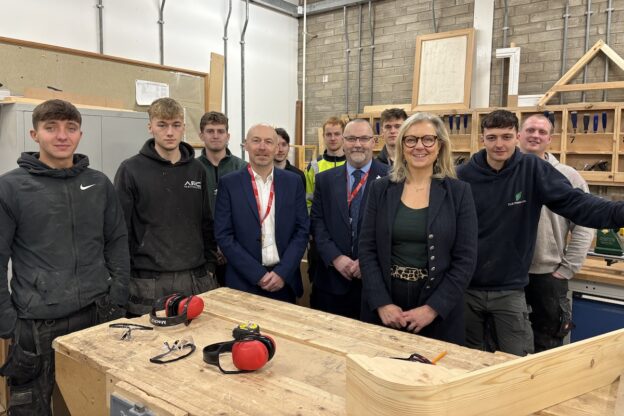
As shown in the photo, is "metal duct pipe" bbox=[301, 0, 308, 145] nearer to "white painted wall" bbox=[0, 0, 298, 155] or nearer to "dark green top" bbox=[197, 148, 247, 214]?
"white painted wall" bbox=[0, 0, 298, 155]

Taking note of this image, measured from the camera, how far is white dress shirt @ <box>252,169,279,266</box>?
250cm

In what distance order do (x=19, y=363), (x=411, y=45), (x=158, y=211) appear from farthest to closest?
(x=411, y=45)
(x=158, y=211)
(x=19, y=363)

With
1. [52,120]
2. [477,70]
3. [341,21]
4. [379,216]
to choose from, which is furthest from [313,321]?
[341,21]

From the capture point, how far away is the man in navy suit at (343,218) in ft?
8.33

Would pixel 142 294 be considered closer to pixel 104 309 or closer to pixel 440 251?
pixel 104 309

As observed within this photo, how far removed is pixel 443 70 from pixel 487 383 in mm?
4885

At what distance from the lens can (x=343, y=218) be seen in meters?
2.55

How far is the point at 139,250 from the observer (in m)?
2.33

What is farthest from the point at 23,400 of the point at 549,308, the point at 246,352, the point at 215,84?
the point at 215,84

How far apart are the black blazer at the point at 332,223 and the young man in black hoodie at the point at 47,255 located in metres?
1.10

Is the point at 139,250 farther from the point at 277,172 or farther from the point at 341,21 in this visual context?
the point at 341,21

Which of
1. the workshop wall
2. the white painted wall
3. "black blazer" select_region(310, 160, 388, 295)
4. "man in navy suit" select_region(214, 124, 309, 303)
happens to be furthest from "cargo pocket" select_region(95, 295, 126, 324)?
the workshop wall

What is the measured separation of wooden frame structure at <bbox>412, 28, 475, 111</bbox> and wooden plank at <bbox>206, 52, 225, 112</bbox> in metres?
2.28

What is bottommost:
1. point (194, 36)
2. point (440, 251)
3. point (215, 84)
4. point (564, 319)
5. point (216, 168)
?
point (564, 319)
